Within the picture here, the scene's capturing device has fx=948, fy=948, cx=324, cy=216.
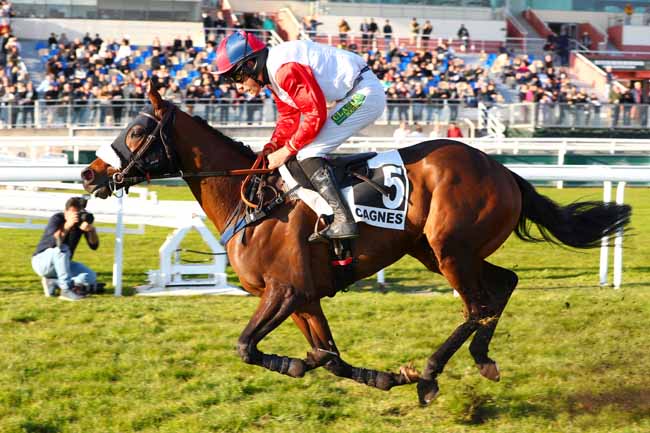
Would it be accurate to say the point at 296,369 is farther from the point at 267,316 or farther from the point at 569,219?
the point at 569,219

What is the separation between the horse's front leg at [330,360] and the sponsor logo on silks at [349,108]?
1.02 m

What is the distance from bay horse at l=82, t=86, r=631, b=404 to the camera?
4.87m

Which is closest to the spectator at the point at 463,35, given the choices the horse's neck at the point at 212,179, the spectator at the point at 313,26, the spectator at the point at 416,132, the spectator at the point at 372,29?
the spectator at the point at 372,29

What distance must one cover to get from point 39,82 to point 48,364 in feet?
56.5

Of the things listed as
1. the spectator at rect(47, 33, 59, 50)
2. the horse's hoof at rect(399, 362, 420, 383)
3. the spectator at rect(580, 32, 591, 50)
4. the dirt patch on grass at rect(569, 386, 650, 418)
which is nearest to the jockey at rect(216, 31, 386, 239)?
the horse's hoof at rect(399, 362, 420, 383)

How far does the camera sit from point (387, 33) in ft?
92.2

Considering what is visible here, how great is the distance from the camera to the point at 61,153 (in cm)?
1614

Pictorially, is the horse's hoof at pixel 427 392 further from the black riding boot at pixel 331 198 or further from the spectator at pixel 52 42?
the spectator at pixel 52 42

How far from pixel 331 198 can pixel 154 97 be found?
1.07 m

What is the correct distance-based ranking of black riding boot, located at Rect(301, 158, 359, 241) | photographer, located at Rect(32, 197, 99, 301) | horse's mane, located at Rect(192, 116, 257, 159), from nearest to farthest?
black riding boot, located at Rect(301, 158, 359, 241) → horse's mane, located at Rect(192, 116, 257, 159) → photographer, located at Rect(32, 197, 99, 301)

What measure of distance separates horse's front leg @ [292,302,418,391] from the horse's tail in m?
1.16

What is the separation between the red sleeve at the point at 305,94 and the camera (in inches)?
188

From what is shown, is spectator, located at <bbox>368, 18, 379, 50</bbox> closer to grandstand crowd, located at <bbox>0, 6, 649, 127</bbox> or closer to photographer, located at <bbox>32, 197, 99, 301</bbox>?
grandstand crowd, located at <bbox>0, 6, 649, 127</bbox>

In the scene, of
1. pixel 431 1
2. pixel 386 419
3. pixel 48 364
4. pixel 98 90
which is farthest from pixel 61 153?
pixel 431 1
